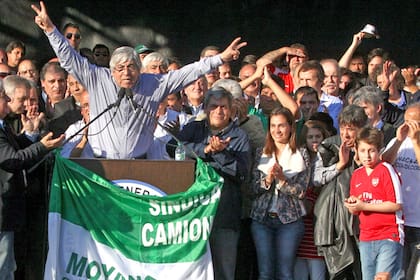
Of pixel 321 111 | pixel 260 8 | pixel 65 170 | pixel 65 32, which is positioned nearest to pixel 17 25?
pixel 65 32

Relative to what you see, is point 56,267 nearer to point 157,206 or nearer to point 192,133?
point 157,206

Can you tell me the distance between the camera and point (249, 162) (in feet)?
29.0

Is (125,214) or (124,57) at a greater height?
(124,57)

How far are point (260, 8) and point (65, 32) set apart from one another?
2.49 meters

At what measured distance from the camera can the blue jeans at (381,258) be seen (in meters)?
8.46

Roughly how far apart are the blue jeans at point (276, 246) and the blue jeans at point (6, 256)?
196 cm

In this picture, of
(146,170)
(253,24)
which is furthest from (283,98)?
(253,24)

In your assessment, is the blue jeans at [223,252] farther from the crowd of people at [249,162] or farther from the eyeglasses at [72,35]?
the eyeglasses at [72,35]

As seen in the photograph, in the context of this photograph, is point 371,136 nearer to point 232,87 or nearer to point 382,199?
point 382,199

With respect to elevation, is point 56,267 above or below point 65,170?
below

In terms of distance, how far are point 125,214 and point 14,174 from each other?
104cm

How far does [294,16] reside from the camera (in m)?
13.1

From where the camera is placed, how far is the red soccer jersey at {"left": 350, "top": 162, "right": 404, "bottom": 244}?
27.9 feet

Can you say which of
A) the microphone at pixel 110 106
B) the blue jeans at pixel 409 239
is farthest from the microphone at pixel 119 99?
the blue jeans at pixel 409 239
